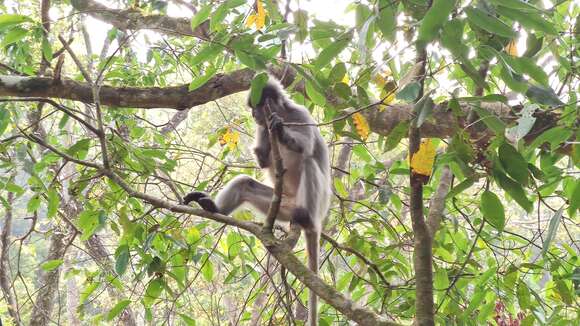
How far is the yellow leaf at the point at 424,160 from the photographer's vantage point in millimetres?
1679

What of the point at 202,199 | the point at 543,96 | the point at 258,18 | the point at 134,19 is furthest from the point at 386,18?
the point at 134,19

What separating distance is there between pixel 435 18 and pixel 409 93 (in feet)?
1.13

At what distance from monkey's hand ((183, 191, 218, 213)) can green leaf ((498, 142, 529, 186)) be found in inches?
83.6

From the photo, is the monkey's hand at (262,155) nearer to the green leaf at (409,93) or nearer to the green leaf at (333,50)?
the green leaf at (333,50)

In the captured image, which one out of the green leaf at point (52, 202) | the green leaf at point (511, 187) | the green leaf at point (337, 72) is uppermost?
the green leaf at point (337, 72)

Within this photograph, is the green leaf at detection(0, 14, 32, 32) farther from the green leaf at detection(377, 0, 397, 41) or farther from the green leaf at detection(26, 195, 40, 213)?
the green leaf at detection(377, 0, 397, 41)

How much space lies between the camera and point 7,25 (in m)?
2.27

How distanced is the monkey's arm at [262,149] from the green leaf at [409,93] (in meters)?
2.71

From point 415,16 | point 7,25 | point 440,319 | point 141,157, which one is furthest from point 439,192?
point 7,25

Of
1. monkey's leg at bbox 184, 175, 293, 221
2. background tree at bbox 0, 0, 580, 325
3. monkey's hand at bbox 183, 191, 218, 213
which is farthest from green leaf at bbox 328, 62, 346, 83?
monkey's leg at bbox 184, 175, 293, 221

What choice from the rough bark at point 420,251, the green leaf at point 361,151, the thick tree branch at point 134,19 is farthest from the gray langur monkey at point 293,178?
the rough bark at point 420,251

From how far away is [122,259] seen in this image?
2.65 m

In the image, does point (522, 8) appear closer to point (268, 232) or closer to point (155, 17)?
point (268, 232)

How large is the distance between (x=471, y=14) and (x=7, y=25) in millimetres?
1944
